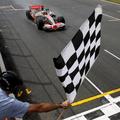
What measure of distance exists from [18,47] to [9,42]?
102 centimetres

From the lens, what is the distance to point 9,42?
12.5m

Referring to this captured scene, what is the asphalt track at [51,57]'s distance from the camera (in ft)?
23.3

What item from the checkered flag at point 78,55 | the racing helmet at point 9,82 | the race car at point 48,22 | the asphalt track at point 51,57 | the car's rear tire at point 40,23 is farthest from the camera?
the car's rear tire at point 40,23

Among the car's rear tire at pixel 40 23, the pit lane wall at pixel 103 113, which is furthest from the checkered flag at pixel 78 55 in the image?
the car's rear tire at pixel 40 23

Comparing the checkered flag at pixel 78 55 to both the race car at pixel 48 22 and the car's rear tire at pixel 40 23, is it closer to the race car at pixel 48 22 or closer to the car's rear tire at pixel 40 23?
the race car at pixel 48 22

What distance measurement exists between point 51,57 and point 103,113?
4600 millimetres

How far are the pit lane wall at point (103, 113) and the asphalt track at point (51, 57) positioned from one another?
18cm

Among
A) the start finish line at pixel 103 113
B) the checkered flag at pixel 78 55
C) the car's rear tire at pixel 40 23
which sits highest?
the checkered flag at pixel 78 55

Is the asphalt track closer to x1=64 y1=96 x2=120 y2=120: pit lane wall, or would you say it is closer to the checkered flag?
x1=64 y1=96 x2=120 y2=120: pit lane wall

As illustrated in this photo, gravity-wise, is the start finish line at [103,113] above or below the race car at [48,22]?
above

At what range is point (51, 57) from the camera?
10188 millimetres

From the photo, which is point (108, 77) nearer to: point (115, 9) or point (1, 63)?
point (1, 63)

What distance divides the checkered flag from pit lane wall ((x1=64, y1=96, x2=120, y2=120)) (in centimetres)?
280

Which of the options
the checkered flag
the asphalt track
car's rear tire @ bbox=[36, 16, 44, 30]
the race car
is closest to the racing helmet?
the checkered flag
